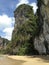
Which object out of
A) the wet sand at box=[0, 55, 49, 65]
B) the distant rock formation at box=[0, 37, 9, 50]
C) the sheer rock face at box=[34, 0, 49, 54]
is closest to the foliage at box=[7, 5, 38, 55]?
the sheer rock face at box=[34, 0, 49, 54]

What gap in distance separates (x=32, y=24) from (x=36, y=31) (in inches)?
267

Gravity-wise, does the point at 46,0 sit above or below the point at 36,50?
above

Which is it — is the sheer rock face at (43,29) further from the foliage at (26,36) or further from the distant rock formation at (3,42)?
the distant rock formation at (3,42)

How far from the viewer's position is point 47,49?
33094mm

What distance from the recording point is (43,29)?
115 feet

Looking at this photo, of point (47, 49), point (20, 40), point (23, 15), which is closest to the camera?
point (47, 49)

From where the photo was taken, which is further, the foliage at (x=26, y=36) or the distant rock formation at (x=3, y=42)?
the distant rock formation at (x=3, y=42)

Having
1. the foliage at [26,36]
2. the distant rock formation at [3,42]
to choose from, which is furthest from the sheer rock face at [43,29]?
the distant rock formation at [3,42]

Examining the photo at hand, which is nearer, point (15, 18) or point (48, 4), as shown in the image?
point (48, 4)

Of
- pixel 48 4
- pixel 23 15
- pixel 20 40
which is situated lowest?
pixel 20 40

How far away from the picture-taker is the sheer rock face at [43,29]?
33.4m

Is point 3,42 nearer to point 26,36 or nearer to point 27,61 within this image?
point 26,36

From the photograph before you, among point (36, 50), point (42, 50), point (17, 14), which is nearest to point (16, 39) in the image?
point (36, 50)

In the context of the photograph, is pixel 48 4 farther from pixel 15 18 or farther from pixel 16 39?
pixel 15 18
